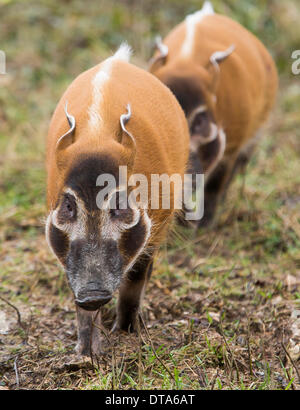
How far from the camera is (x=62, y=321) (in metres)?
4.38

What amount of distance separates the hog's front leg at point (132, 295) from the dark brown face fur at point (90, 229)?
0.73 m

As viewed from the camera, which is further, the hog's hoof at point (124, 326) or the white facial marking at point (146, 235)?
the hog's hoof at point (124, 326)

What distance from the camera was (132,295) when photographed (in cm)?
406

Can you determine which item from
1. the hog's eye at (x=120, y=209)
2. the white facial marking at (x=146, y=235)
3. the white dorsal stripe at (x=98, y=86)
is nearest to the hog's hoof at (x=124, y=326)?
the white facial marking at (x=146, y=235)

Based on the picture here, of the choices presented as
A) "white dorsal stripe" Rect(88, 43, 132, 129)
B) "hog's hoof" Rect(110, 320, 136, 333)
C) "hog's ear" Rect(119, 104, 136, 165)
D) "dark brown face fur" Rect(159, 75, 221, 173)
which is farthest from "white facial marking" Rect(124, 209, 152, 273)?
"dark brown face fur" Rect(159, 75, 221, 173)

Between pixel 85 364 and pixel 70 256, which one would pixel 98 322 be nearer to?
pixel 85 364

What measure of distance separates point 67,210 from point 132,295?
3.31 ft

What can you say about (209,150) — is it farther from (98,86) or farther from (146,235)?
(146,235)

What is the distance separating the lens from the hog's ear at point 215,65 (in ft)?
19.0

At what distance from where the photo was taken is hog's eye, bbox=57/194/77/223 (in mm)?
3193

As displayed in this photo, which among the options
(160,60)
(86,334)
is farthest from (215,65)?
(86,334)

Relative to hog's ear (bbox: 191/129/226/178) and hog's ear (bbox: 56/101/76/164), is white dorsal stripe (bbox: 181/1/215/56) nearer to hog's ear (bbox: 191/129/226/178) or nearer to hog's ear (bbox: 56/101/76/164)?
hog's ear (bbox: 191/129/226/178)

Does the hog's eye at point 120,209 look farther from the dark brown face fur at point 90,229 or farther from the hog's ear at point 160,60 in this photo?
the hog's ear at point 160,60

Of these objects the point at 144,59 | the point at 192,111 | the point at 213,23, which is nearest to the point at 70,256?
the point at 192,111
